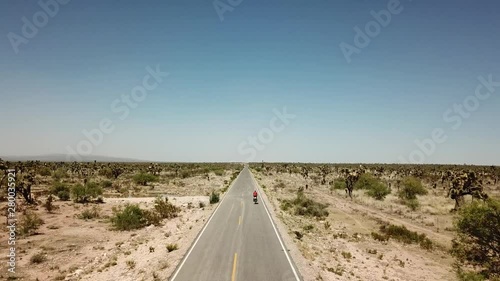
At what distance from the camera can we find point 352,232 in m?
29.7

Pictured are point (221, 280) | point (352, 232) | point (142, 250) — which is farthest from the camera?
point (352, 232)

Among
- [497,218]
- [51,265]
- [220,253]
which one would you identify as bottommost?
[51,265]

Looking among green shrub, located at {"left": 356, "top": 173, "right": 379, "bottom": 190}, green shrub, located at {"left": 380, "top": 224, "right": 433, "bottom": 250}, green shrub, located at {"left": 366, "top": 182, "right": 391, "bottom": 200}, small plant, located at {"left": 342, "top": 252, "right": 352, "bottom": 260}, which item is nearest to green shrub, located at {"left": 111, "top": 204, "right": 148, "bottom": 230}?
small plant, located at {"left": 342, "top": 252, "right": 352, "bottom": 260}

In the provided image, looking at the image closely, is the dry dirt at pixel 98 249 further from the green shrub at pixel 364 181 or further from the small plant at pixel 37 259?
the green shrub at pixel 364 181

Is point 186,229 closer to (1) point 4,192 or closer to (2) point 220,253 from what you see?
(2) point 220,253

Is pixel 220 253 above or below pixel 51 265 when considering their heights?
above

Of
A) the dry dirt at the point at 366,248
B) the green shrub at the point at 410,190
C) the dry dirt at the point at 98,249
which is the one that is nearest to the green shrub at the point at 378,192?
the green shrub at the point at 410,190

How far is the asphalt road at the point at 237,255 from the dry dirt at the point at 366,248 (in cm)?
118

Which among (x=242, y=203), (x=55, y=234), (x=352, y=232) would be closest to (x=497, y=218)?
(x=352, y=232)

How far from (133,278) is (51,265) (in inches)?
331

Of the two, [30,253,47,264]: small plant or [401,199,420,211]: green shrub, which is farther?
[401,199,420,211]: green shrub

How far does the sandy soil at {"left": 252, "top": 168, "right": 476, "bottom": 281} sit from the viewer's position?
1850 centimetres

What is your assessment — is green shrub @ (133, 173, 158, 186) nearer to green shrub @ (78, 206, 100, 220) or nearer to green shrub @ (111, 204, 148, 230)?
green shrub @ (78, 206, 100, 220)

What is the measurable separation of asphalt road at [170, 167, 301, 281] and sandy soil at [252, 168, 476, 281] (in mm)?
1183
